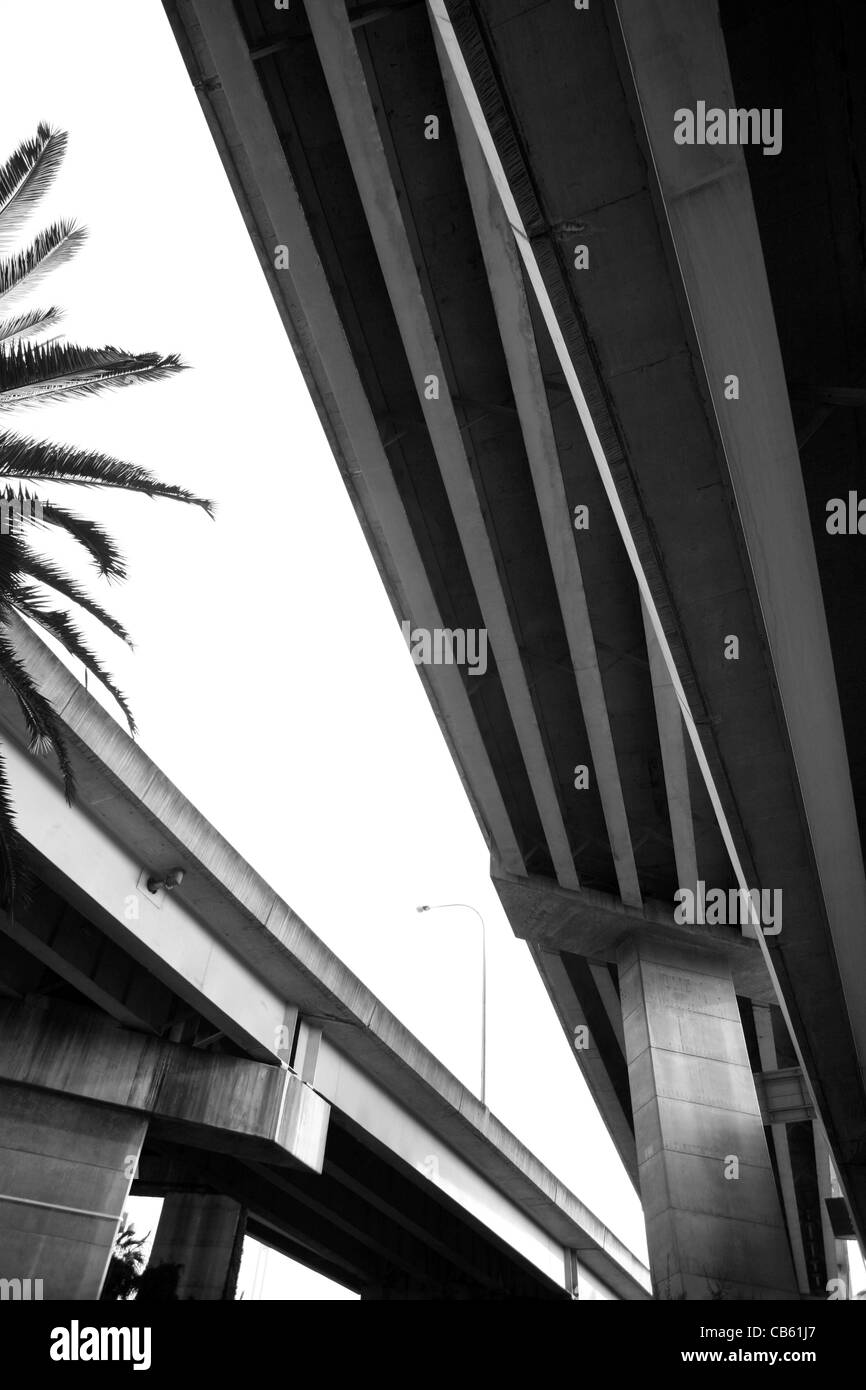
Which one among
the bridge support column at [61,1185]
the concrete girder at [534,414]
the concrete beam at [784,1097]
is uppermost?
the concrete girder at [534,414]

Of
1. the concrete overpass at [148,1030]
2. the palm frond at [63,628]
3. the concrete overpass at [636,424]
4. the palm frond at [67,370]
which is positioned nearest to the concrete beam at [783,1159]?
the concrete overpass at [636,424]

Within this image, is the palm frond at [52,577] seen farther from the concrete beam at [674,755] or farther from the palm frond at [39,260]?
the concrete beam at [674,755]

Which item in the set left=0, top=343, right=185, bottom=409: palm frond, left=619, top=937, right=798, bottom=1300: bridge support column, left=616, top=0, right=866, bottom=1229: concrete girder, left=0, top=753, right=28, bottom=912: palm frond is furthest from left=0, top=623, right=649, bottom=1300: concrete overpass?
left=616, top=0, right=866, bottom=1229: concrete girder

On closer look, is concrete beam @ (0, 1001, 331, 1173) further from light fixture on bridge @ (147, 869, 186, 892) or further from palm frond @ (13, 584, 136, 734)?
palm frond @ (13, 584, 136, 734)

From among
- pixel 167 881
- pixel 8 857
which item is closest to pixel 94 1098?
pixel 167 881

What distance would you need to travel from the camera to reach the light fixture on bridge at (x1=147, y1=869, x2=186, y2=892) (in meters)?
13.5

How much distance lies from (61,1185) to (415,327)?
1387cm

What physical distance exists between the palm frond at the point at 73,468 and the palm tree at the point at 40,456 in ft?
0.04

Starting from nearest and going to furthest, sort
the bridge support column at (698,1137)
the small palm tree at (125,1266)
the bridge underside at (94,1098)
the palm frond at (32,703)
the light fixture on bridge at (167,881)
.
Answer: the palm frond at (32,703)
the bridge support column at (698,1137)
the light fixture on bridge at (167,881)
the bridge underside at (94,1098)
the small palm tree at (125,1266)

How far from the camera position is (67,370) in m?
9.44

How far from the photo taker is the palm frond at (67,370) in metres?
9.28

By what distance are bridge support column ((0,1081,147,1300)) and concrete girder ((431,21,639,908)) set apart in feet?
33.5

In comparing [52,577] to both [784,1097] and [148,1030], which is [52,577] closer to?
[148,1030]
